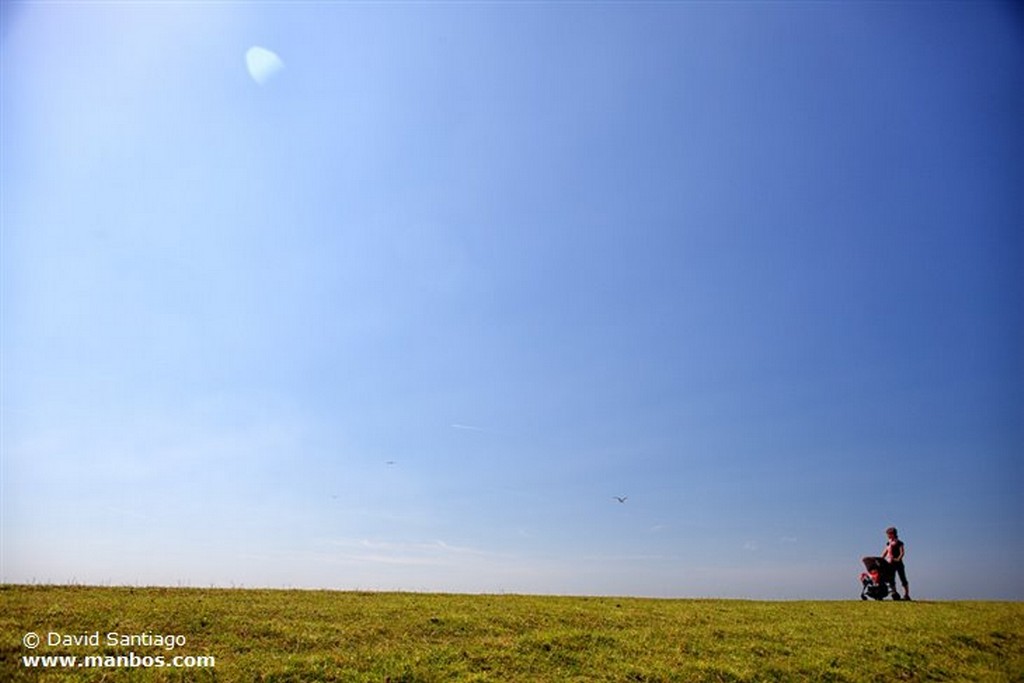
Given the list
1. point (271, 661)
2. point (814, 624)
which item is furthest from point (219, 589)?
point (814, 624)

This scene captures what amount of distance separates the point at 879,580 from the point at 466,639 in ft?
77.5

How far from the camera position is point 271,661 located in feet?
47.3

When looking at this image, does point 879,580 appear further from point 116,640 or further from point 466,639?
point 116,640

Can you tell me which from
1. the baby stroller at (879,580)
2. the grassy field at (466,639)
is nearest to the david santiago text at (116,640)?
the grassy field at (466,639)

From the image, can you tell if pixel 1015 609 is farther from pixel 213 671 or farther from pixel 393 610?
pixel 213 671

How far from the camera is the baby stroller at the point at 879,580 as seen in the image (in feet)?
93.9

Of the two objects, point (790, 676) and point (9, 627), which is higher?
point (9, 627)

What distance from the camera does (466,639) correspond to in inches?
669

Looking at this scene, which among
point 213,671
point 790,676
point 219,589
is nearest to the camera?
point 213,671

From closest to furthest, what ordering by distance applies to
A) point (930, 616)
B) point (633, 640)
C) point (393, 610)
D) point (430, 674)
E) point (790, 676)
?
point (430, 674), point (790, 676), point (633, 640), point (393, 610), point (930, 616)

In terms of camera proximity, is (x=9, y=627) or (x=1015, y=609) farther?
(x=1015, y=609)

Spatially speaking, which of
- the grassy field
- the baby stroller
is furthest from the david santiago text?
the baby stroller

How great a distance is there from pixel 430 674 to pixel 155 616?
854cm

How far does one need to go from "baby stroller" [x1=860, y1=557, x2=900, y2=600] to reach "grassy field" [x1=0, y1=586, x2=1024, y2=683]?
6.09 meters
